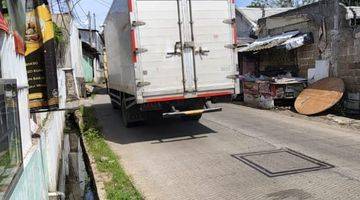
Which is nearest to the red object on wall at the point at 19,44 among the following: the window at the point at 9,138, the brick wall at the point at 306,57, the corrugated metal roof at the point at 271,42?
the window at the point at 9,138

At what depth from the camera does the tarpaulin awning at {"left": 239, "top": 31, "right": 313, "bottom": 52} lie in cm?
1559

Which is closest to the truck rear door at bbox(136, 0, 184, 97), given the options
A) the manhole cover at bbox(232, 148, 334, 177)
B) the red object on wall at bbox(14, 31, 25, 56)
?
the manhole cover at bbox(232, 148, 334, 177)

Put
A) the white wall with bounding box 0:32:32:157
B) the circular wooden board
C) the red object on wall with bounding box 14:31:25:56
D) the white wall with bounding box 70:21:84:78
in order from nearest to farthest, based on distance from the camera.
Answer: the white wall with bounding box 0:32:32:157 < the red object on wall with bounding box 14:31:25:56 < the circular wooden board < the white wall with bounding box 70:21:84:78

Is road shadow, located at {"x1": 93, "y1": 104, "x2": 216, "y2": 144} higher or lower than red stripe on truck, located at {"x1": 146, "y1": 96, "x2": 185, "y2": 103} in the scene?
lower

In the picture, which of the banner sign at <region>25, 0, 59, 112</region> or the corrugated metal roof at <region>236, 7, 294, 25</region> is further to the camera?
the corrugated metal roof at <region>236, 7, 294, 25</region>

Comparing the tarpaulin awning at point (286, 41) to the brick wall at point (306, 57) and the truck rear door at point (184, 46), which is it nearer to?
the brick wall at point (306, 57)

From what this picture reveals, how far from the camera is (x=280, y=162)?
7.82 meters

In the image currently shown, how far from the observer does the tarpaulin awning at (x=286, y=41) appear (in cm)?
1559

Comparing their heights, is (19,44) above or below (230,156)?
above

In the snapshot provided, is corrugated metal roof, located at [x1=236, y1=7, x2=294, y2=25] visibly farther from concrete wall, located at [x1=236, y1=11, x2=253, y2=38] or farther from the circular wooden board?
the circular wooden board

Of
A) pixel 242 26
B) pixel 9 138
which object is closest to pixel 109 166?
pixel 9 138

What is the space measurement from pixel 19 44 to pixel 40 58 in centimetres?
68

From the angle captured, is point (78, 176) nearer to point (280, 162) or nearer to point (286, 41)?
point (280, 162)

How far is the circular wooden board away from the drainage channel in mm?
6823
